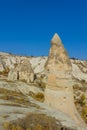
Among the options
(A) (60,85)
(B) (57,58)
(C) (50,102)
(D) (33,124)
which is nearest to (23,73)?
(B) (57,58)

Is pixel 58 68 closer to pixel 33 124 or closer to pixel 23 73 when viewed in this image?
pixel 33 124

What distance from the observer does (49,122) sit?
11078 millimetres

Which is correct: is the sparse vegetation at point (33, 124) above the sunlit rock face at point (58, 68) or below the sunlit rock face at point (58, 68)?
below

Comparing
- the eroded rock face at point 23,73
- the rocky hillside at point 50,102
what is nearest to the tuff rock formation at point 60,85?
the rocky hillside at point 50,102

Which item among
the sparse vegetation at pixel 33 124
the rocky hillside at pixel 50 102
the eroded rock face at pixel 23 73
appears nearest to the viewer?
the sparse vegetation at pixel 33 124

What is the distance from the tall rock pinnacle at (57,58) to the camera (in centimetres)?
→ 2320

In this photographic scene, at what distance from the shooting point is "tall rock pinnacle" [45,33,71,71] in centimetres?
2320

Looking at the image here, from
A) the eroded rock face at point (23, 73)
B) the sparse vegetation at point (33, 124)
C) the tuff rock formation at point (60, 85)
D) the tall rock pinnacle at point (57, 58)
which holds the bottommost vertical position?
the sparse vegetation at point (33, 124)

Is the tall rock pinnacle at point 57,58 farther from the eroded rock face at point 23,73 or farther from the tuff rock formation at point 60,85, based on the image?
the eroded rock face at point 23,73

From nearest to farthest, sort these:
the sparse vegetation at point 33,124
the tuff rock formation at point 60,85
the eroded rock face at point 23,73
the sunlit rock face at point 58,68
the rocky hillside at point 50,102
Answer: the sparse vegetation at point 33,124 < the rocky hillside at point 50,102 < the tuff rock formation at point 60,85 < the sunlit rock face at point 58,68 < the eroded rock face at point 23,73

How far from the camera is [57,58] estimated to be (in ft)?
77.4

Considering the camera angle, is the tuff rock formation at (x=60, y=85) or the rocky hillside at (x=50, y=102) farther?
the tuff rock formation at (x=60, y=85)

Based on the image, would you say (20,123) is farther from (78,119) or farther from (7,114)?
(78,119)

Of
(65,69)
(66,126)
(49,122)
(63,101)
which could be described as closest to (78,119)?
(63,101)
